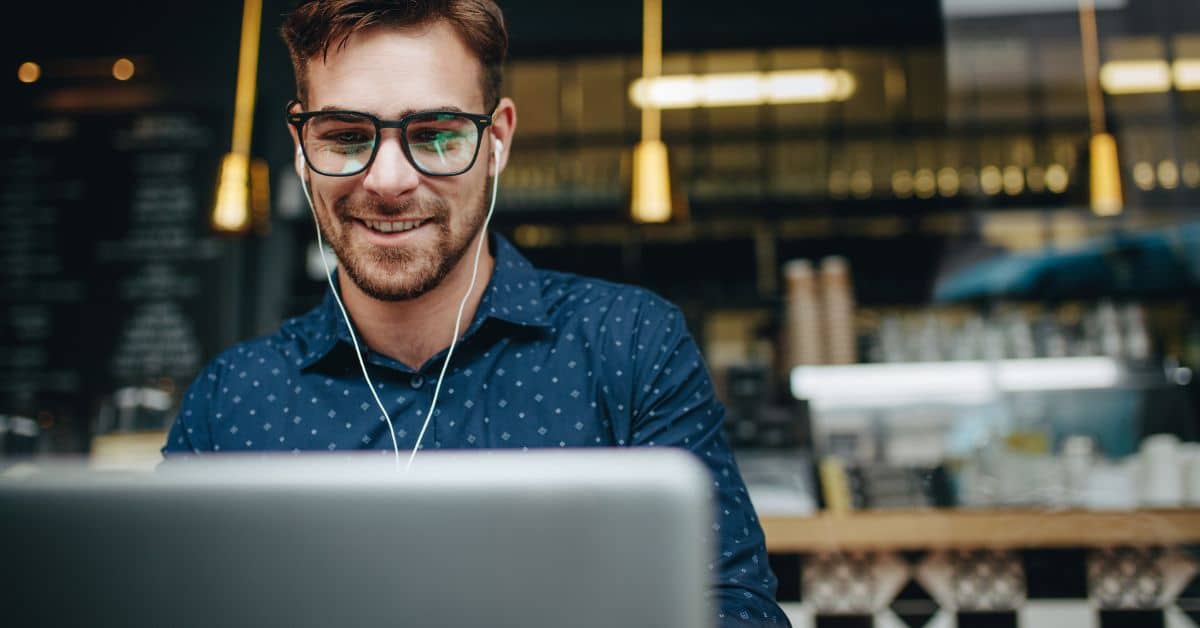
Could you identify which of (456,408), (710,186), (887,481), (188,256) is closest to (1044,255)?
(710,186)

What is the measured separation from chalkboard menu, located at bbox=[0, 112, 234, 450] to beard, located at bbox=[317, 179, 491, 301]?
9.35 feet

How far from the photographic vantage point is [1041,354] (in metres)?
2.92

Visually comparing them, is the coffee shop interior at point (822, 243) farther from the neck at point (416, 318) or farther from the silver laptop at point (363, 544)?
the silver laptop at point (363, 544)

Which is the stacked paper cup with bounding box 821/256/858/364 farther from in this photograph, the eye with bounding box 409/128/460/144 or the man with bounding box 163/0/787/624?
the eye with bounding box 409/128/460/144

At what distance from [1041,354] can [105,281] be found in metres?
3.53

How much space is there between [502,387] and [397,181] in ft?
0.92

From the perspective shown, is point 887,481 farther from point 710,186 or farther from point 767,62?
point 767,62

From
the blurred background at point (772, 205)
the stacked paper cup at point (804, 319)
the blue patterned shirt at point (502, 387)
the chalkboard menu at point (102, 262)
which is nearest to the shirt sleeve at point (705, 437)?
the blue patterned shirt at point (502, 387)

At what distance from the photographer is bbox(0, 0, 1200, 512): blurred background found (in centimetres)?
294

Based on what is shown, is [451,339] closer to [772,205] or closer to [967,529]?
[967,529]

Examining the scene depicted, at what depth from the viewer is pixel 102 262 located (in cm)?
364

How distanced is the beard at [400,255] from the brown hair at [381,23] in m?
0.16

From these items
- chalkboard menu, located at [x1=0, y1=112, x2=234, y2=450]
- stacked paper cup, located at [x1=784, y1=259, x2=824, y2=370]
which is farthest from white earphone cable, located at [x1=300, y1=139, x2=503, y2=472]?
chalkboard menu, located at [x1=0, y1=112, x2=234, y2=450]

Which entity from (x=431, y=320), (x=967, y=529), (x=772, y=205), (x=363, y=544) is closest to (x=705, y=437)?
(x=431, y=320)
